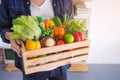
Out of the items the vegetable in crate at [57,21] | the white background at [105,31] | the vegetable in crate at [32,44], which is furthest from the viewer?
the white background at [105,31]

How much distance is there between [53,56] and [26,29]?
185 millimetres

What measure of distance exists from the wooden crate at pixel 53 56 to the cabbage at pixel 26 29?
6 centimetres

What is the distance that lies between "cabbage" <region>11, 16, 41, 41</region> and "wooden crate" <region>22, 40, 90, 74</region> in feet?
0.21

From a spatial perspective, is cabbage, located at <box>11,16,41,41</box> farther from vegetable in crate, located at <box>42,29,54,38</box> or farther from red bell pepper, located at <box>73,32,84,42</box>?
red bell pepper, located at <box>73,32,84,42</box>

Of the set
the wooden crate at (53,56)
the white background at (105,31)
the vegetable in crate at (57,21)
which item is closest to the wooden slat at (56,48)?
the wooden crate at (53,56)

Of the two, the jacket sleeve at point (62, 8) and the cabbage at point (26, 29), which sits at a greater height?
the jacket sleeve at point (62, 8)

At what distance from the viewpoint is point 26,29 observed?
0.80 metres

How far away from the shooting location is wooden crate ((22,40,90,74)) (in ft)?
2.55

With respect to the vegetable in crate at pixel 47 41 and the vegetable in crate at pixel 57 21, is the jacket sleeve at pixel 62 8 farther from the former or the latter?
the vegetable in crate at pixel 47 41

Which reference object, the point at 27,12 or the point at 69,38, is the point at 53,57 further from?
the point at 27,12

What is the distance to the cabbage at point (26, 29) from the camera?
0.78 metres

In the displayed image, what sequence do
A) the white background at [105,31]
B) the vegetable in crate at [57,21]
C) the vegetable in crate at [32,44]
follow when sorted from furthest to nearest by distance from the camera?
the white background at [105,31] → the vegetable in crate at [57,21] → the vegetable in crate at [32,44]

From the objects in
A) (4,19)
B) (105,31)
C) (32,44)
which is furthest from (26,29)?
(105,31)

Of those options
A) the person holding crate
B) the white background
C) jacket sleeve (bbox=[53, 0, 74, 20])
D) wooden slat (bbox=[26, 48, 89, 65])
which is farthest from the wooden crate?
the white background
